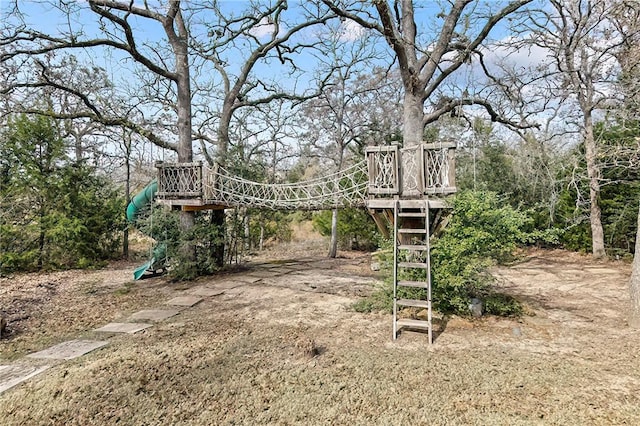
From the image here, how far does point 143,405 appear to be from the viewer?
256 centimetres

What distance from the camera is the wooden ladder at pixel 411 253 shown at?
395 cm

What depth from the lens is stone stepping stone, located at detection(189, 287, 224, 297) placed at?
6.19 metres

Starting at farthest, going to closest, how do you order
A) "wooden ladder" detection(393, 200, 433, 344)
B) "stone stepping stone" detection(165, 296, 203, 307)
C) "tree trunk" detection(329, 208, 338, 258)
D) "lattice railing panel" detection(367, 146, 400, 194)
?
"tree trunk" detection(329, 208, 338, 258)
"stone stepping stone" detection(165, 296, 203, 307)
"lattice railing panel" detection(367, 146, 400, 194)
"wooden ladder" detection(393, 200, 433, 344)

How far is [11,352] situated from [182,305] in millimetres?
2164

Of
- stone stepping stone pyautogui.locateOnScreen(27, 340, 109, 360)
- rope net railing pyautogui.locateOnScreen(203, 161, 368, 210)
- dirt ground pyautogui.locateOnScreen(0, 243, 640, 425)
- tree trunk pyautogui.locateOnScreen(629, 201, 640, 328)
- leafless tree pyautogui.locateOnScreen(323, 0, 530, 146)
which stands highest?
leafless tree pyautogui.locateOnScreen(323, 0, 530, 146)

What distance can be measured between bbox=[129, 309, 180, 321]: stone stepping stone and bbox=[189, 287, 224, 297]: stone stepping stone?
1.00 metres

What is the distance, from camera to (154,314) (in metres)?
4.96

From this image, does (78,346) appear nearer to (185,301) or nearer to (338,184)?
(185,301)

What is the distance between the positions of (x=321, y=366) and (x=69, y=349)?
109 inches

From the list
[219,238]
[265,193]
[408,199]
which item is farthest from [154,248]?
[408,199]

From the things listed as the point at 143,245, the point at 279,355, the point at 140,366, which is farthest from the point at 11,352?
the point at 143,245

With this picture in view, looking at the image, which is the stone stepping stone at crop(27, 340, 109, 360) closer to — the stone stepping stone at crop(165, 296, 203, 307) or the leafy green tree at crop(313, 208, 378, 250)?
the stone stepping stone at crop(165, 296, 203, 307)

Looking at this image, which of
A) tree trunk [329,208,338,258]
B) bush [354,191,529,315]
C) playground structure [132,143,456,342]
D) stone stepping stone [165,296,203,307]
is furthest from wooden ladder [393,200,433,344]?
tree trunk [329,208,338,258]

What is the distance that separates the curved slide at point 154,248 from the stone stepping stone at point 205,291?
5.78 feet
